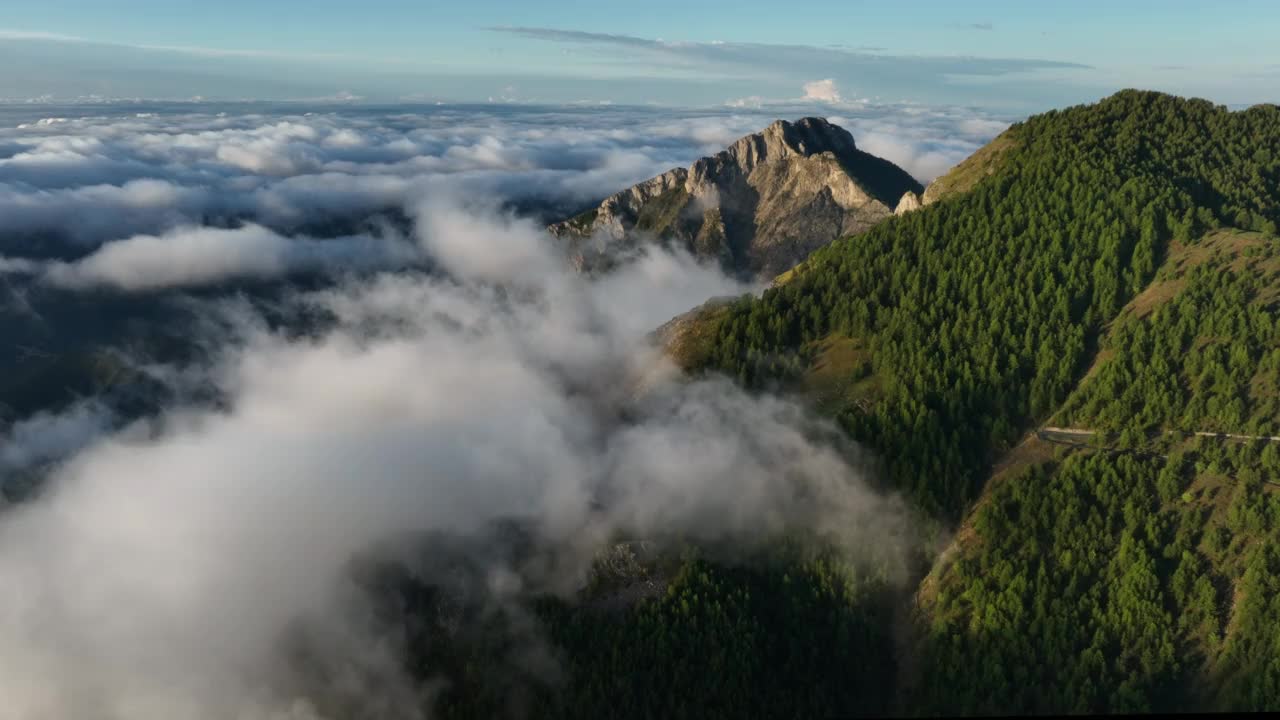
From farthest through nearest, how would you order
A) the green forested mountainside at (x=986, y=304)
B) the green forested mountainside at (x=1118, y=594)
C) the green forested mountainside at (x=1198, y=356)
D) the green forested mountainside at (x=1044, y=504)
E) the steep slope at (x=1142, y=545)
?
the green forested mountainside at (x=986, y=304), the green forested mountainside at (x=1198, y=356), the green forested mountainside at (x=1044, y=504), the steep slope at (x=1142, y=545), the green forested mountainside at (x=1118, y=594)

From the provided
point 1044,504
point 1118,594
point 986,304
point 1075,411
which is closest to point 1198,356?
point 1075,411

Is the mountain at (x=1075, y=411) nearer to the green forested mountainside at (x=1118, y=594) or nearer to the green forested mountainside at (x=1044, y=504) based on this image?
the green forested mountainside at (x=1118, y=594)

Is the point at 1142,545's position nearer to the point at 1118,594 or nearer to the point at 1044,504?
the point at 1118,594

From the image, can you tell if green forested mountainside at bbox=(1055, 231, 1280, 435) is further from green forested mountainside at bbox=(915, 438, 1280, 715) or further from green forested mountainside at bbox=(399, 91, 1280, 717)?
green forested mountainside at bbox=(915, 438, 1280, 715)

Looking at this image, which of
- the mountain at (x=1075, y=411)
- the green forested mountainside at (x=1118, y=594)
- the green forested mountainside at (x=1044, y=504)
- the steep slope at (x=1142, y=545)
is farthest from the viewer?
the green forested mountainside at (x=1044, y=504)

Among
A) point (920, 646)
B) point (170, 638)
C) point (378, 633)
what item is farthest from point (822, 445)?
point (170, 638)

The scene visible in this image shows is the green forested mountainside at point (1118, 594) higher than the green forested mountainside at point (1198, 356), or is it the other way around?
the green forested mountainside at point (1198, 356)

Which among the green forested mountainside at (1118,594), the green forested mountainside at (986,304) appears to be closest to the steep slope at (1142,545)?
the green forested mountainside at (1118,594)

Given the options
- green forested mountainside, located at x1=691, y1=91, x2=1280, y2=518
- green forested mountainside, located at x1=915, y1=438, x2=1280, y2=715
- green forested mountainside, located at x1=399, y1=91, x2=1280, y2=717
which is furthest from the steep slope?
green forested mountainside, located at x1=691, y1=91, x2=1280, y2=518
